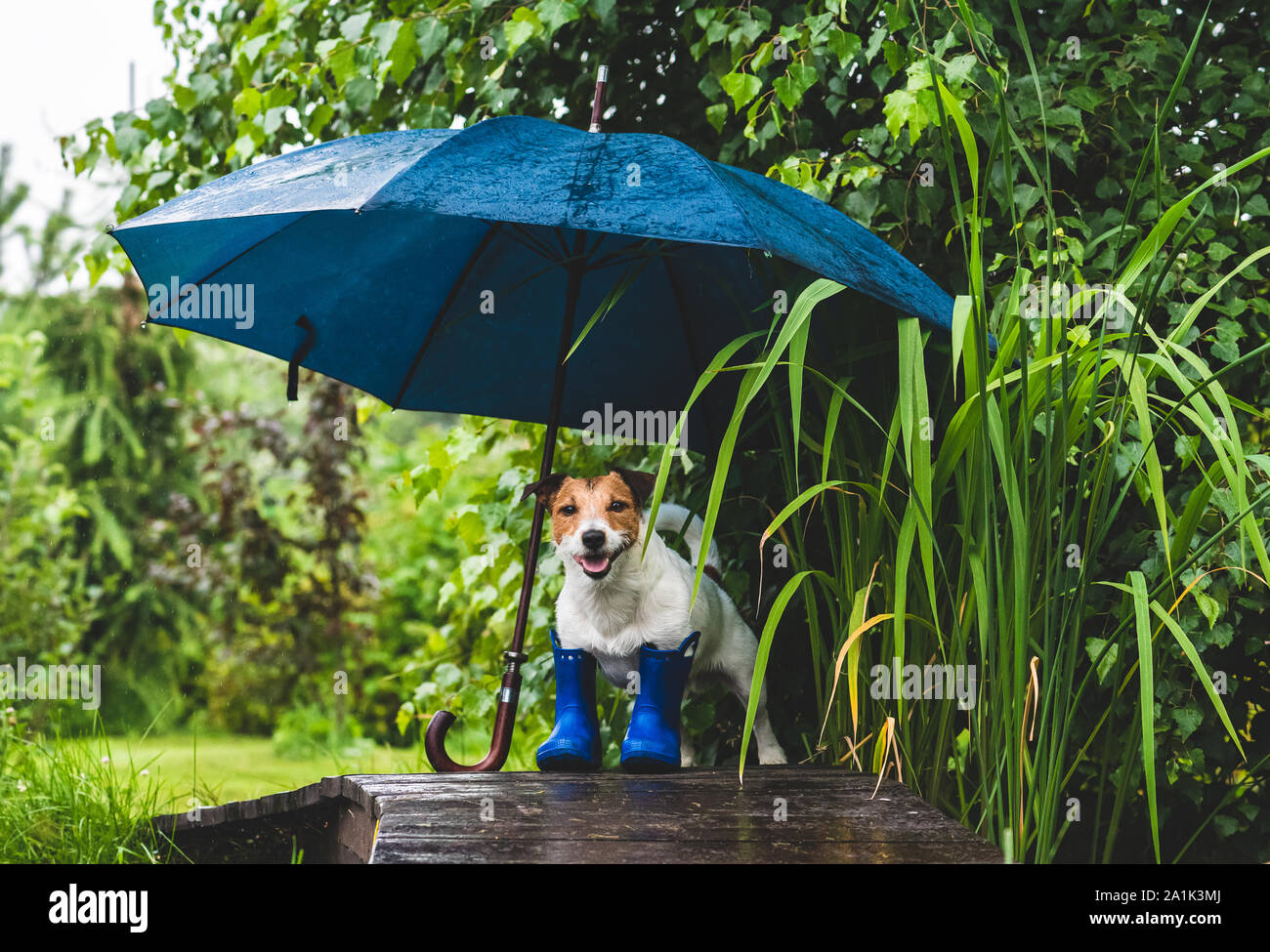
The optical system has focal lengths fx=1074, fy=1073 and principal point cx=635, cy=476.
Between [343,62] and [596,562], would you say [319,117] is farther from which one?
[596,562]

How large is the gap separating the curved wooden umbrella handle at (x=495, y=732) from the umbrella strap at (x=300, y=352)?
78 centimetres

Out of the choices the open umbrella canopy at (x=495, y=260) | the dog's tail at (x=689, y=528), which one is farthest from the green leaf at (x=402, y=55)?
the dog's tail at (x=689, y=528)

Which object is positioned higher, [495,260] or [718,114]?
[718,114]

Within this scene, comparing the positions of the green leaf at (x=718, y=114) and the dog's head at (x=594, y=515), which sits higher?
the green leaf at (x=718, y=114)

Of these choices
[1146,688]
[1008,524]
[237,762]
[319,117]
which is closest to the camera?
[1146,688]

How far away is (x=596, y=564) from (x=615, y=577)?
0.32ft

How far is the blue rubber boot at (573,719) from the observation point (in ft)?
7.26

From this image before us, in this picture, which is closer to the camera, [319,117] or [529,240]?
[529,240]

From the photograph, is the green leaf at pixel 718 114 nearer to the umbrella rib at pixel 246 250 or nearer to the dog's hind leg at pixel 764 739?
the umbrella rib at pixel 246 250

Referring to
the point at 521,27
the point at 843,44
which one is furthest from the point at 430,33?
the point at 843,44

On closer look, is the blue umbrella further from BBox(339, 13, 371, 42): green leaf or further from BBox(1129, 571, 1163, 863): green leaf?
BBox(339, 13, 371, 42): green leaf

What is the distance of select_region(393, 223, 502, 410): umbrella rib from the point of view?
2527mm

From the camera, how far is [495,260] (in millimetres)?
2582
